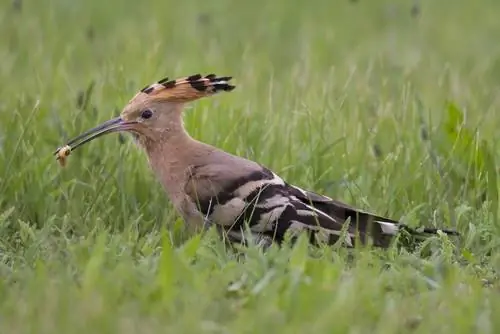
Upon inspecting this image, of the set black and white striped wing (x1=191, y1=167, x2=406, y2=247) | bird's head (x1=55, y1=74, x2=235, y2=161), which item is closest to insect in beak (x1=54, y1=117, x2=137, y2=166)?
bird's head (x1=55, y1=74, x2=235, y2=161)

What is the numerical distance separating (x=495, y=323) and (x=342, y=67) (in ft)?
15.9

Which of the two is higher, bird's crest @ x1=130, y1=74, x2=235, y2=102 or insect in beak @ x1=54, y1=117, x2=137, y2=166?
bird's crest @ x1=130, y1=74, x2=235, y2=102

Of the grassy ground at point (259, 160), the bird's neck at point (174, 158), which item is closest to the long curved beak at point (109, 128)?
the bird's neck at point (174, 158)

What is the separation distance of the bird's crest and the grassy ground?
1.38 feet

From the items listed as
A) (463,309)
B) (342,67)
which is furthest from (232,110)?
(463,309)

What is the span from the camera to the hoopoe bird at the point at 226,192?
473 centimetres

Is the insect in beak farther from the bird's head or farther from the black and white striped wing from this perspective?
the black and white striped wing

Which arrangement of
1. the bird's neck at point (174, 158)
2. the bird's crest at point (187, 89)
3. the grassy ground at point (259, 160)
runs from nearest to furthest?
the grassy ground at point (259, 160) → the bird's neck at point (174, 158) → the bird's crest at point (187, 89)

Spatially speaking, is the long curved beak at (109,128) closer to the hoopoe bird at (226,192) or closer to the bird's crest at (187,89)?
the hoopoe bird at (226,192)

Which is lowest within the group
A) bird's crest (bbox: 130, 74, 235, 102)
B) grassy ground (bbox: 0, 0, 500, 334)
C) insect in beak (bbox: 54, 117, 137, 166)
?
grassy ground (bbox: 0, 0, 500, 334)

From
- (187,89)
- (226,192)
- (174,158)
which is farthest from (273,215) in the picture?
(187,89)

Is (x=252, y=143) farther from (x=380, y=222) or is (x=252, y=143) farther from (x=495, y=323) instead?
(x=495, y=323)

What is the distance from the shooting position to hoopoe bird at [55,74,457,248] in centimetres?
473

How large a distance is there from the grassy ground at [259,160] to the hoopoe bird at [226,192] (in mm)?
153
